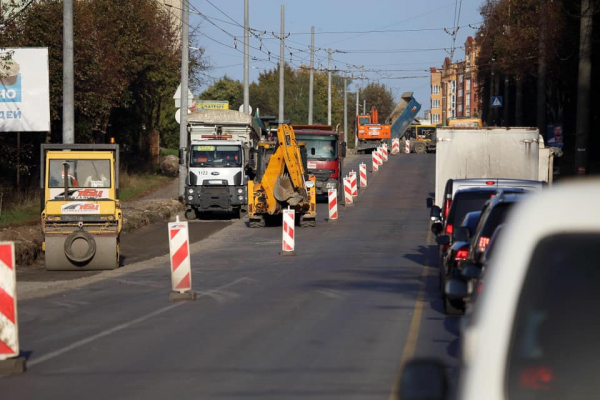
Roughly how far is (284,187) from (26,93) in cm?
917

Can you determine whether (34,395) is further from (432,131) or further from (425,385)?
(432,131)

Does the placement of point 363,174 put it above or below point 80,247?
above

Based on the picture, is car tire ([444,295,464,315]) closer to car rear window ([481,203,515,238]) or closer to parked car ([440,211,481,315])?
parked car ([440,211,481,315])

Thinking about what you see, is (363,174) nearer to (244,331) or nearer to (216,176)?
(216,176)

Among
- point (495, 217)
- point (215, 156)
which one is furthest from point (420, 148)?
point (495, 217)

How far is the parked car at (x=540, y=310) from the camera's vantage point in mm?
2779

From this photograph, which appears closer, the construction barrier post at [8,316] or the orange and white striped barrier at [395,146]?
the construction barrier post at [8,316]

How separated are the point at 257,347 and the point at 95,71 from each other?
89.3ft

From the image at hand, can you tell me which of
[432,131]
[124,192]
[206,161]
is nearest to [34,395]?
[206,161]

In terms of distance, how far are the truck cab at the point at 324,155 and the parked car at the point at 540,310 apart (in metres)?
36.5

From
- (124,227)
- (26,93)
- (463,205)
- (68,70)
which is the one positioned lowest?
(124,227)

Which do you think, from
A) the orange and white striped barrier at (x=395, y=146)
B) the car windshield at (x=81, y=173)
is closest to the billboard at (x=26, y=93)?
the car windshield at (x=81, y=173)

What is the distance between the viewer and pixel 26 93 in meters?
31.1

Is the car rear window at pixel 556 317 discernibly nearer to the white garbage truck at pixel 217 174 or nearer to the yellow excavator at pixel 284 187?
the yellow excavator at pixel 284 187
